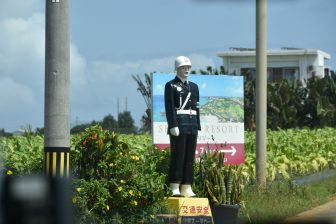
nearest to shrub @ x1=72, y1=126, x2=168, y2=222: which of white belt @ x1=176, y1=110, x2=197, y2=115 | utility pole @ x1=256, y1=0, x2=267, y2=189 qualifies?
white belt @ x1=176, y1=110, x2=197, y2=115

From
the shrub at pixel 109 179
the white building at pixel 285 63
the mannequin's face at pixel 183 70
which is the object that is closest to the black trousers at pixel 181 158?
the shrub at pixel 109 179

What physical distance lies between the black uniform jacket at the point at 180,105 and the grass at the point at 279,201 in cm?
186

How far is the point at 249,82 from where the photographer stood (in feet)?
137

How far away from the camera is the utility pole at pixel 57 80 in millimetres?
5688

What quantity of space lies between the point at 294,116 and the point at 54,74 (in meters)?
37.4

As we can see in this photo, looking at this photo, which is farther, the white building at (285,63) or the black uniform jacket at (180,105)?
the white building at (285,63)

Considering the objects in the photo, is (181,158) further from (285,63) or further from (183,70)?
(285,63)

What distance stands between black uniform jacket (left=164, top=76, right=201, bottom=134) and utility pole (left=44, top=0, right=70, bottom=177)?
2.95 meters

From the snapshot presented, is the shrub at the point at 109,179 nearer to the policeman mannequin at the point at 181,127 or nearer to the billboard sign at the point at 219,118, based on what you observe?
the policeman mannequin at the point at 181,127

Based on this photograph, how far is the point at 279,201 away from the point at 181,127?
11.9 ft

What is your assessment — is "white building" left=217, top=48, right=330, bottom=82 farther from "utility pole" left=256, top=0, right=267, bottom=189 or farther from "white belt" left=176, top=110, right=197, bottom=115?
"white belt" left=176, top=110, right=197, bottom=115

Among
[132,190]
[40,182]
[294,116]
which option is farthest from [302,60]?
[40,182]

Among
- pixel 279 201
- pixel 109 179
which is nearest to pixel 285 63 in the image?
pixel 279 201

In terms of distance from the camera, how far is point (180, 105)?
8703 mm
